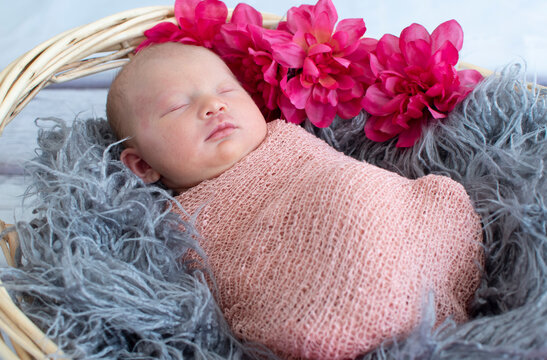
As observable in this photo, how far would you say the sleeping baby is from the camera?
624 millimetres

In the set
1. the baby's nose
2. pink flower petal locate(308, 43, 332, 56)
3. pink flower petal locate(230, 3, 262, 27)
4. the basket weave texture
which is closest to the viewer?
the basket weave texture

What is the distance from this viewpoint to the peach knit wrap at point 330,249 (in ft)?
2.02

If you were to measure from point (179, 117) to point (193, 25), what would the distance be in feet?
0.94

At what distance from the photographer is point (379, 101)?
0.93 m

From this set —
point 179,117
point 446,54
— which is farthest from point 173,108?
point 446,54

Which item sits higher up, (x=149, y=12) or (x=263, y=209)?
(x=149, y=12)

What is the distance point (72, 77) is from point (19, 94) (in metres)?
0.18

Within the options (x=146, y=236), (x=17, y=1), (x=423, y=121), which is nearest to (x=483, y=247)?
(x=423, y=121)

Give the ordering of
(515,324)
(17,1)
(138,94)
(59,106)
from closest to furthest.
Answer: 1. (515,324)
2. (138,94)
3. (59,106)
4. (17,1)

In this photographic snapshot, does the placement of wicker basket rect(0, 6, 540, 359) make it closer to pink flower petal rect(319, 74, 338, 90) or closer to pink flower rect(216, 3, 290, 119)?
pink flower rect(216, 3, 290, 119)

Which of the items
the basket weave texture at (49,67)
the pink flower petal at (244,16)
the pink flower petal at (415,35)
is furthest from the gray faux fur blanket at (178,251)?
the pink flower petal at (244,16)

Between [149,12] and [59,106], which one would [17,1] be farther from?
[149,12]

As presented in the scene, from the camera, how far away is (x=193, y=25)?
102cm

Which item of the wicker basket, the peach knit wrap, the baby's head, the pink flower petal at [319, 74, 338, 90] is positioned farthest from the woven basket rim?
the peach knit wrap
